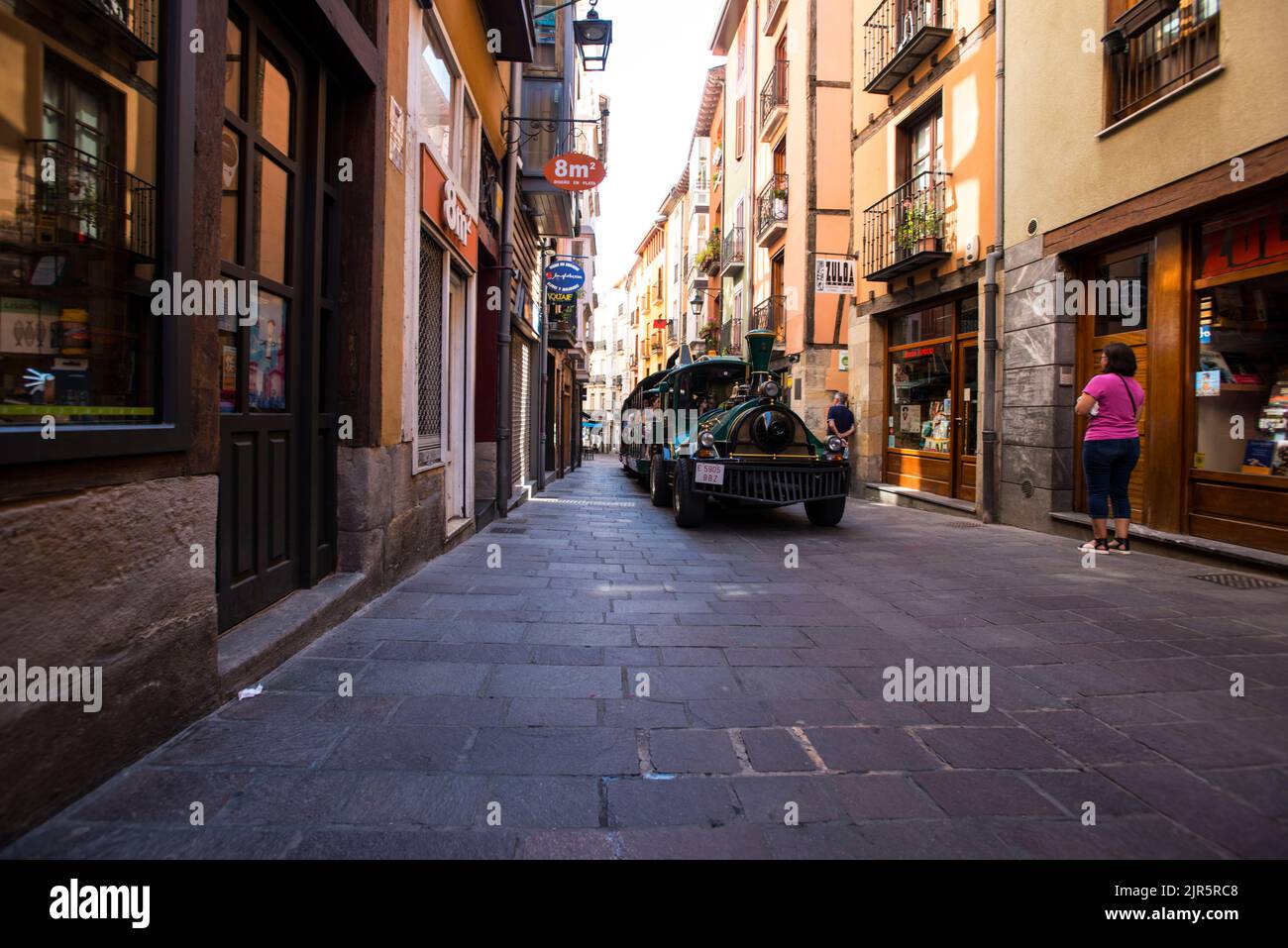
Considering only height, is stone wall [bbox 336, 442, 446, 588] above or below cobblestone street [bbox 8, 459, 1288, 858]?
above

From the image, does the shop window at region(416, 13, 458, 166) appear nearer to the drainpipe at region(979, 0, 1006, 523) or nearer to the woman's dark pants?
the woman's dark pants

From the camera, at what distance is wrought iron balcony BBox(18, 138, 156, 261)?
2.25 meters

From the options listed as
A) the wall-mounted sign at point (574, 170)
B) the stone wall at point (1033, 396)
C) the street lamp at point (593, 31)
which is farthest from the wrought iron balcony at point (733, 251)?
the stone wall at point (1033, 396)

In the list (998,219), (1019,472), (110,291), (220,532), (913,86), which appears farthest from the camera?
(913,86)

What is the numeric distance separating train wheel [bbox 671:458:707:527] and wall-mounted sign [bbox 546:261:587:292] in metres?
8.04

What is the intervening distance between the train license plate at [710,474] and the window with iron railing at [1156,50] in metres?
5.29

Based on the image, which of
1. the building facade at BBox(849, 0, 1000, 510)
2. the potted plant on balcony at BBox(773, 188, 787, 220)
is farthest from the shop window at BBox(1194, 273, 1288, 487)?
the potted plant on balcony at BBox(773, 188, 787, 220)

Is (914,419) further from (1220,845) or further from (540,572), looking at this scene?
(1220,845)

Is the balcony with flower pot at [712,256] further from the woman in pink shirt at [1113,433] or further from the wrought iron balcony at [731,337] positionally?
the woman in pink shirt at [1113,433]

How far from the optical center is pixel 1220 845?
213 centimetres

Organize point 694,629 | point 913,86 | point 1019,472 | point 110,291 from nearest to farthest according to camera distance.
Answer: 1. point 110,291
2. point 694,629
3. point 1019,472
4. point 913,86
